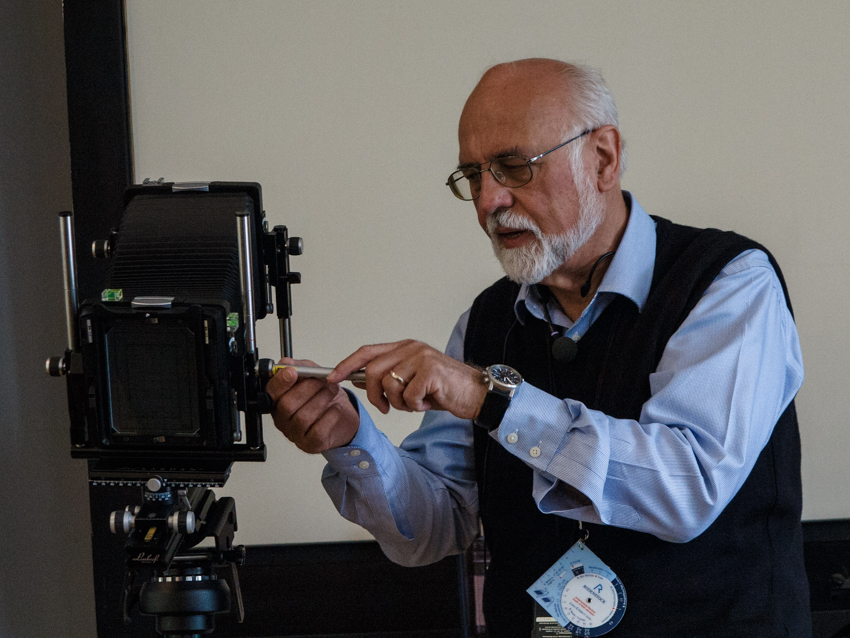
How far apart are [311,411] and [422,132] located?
48.7 inches

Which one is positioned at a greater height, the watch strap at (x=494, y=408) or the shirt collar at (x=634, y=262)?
the shirt collar at (x=634, y=262)

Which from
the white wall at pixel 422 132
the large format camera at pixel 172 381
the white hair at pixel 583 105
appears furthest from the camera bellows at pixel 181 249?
the white wall at pixel 422 132

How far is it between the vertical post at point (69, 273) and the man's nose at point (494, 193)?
67cm

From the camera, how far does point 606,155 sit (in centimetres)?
145

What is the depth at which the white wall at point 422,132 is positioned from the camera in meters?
2.24

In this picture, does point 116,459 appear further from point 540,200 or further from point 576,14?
point 576,14

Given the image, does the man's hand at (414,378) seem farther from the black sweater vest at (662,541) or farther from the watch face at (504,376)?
the black sweater vest at (662,541)

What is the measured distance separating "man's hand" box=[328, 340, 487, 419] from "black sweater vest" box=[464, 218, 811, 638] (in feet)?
1.08

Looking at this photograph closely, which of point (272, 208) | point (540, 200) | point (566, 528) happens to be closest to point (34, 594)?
point (272, 208)

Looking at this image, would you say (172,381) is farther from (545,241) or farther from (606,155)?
(606,155)

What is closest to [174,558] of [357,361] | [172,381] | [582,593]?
[172,381]

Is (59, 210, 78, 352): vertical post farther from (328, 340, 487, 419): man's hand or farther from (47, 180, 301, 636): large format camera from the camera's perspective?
(328, 340, 487, 419): man's hand

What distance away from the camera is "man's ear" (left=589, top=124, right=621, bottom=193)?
1434mm

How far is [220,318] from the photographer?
1.02 m
